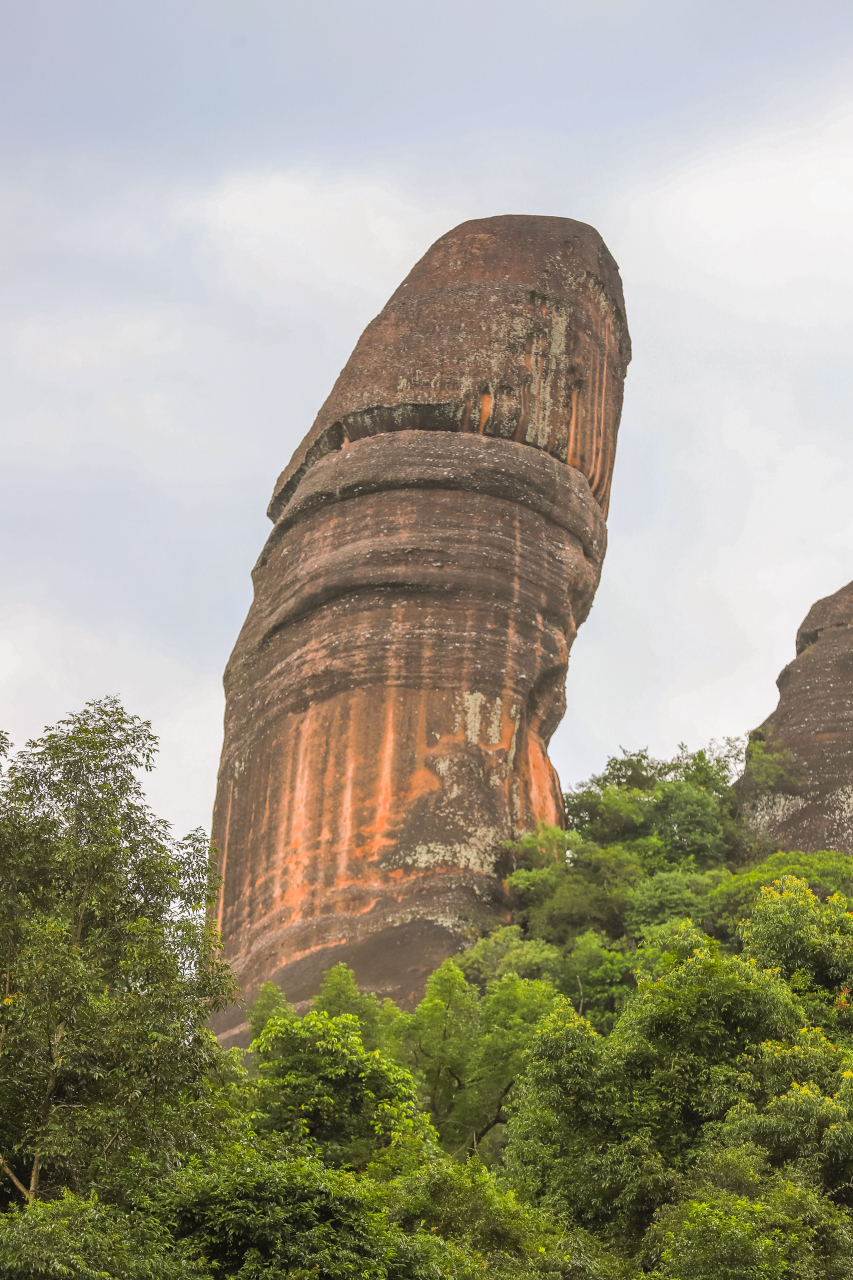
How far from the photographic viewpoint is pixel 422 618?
29766mm

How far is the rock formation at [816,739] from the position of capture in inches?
1270

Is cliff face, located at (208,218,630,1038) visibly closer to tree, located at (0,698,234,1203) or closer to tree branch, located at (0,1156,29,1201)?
tree, located at (0,698,234,1203)

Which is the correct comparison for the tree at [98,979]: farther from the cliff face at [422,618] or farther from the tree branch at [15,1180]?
the cliff face at [422,618]

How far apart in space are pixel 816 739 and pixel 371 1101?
61.2 feet

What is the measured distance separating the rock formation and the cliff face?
5047 mm

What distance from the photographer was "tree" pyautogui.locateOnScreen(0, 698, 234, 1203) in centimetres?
1216

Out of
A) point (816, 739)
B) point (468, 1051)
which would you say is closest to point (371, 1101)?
point (468, 1051)

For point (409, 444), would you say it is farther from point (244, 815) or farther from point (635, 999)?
point (635, 999)

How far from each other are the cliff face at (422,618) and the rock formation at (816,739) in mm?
5047

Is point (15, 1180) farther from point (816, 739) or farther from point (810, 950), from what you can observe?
point (816, 739)

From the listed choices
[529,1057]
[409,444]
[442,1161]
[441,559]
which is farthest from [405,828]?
[442,1161]

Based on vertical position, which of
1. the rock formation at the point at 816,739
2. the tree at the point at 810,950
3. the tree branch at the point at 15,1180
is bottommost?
the tree branch at the point at 15,1180

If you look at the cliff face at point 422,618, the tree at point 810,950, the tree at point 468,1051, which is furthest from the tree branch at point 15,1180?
the cliff face at point 422,618

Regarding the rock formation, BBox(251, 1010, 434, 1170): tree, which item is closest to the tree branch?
BBox(251, 1010, 434, 1170): tree
